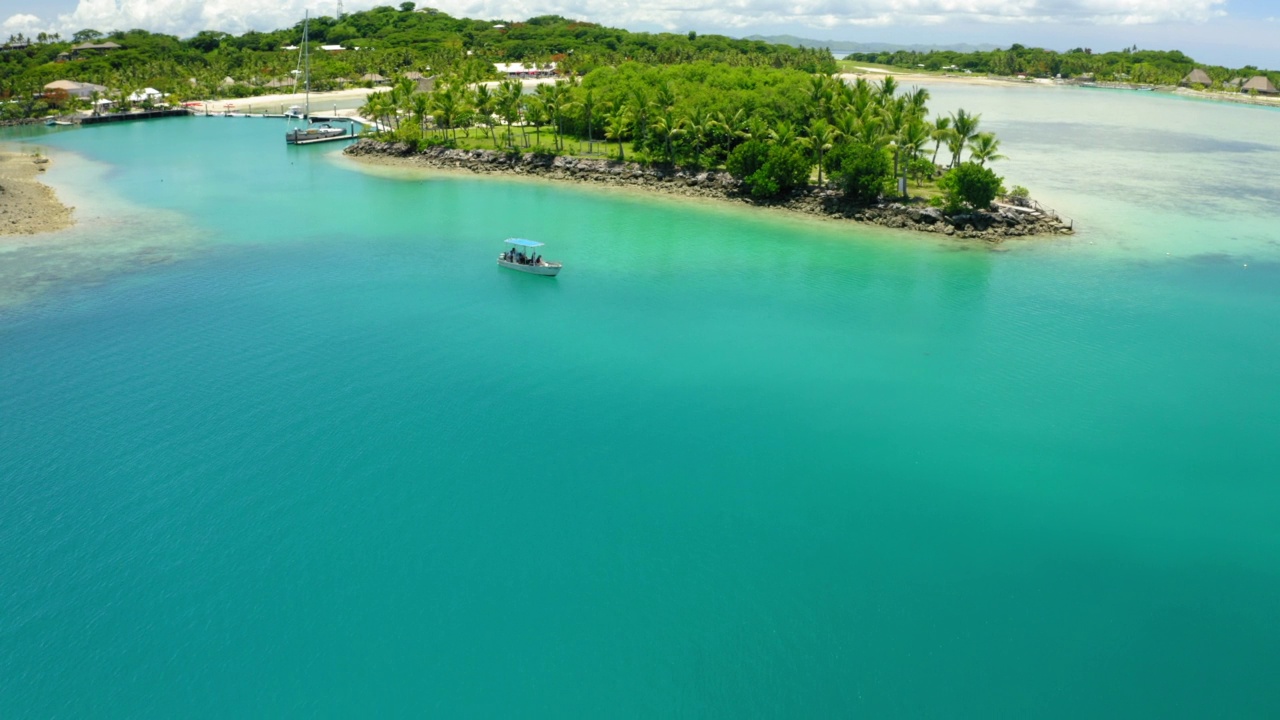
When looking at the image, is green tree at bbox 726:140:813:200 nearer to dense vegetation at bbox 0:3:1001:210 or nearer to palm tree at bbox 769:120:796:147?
dense vegetation at bbox 0:3:1001:210

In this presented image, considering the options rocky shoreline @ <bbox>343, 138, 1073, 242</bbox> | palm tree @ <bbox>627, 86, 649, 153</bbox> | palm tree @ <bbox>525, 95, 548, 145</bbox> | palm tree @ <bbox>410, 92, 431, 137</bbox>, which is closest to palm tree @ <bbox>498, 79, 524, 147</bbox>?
palm tree @ <bbox>525, 95, 548, 145</bbox>

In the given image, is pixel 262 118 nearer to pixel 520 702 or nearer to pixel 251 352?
pixel 251 352

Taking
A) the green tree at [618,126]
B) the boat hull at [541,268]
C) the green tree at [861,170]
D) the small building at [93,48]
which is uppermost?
the small building at [93,48]

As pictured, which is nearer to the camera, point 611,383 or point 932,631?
point 932,631

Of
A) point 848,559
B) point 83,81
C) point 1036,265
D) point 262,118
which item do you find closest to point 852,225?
point 1036,265

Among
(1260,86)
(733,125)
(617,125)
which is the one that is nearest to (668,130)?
(733,125)

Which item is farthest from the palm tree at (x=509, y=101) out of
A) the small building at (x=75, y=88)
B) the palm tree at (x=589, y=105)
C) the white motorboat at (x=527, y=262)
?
the small building at (x=75, y=88)

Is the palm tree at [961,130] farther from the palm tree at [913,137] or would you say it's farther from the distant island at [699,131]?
the palm tree at [913,137]
